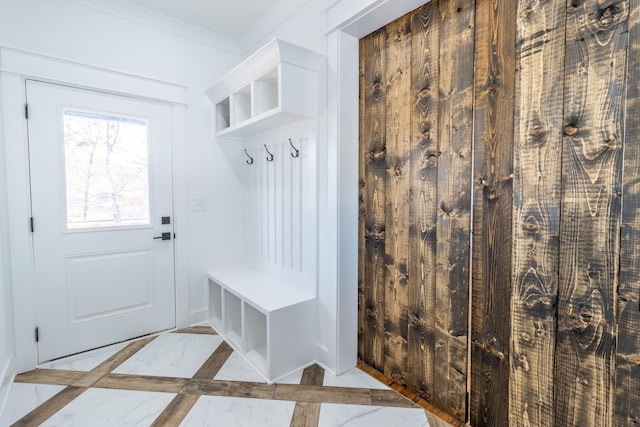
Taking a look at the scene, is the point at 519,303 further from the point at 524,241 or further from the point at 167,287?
the point at 167,287

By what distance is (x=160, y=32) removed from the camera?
2.43 meters

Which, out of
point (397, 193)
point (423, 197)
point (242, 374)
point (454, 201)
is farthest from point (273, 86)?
point (242, 374)

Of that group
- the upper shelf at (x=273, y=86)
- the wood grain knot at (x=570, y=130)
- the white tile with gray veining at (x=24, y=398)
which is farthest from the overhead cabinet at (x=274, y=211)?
the wood grain knot at (x=570, y=130)

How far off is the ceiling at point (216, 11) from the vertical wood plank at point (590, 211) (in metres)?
2.09

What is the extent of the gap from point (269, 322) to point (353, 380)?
672 millimetres

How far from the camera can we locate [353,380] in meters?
1.91

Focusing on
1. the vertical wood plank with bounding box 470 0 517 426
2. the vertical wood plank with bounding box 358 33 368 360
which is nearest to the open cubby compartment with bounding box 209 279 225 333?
the vertical wood plank with bounding box 358 33 368 360

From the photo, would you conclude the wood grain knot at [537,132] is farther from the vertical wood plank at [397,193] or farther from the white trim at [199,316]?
the white trim at [199,316]

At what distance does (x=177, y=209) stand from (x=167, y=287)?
70 cm

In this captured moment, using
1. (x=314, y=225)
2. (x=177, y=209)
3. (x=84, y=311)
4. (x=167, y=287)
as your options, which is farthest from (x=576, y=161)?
(x=84, y=311)

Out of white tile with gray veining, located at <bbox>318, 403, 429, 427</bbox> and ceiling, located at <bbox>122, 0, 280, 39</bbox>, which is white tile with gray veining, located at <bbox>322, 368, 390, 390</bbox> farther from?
ceiling, located at <bbox>122, 0, 280, 39</bbox>

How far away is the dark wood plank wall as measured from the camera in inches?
39.2

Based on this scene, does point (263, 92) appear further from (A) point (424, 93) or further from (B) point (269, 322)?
(B) point (269, 322)

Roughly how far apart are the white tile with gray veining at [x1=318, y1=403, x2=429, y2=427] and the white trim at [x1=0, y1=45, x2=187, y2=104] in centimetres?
263
